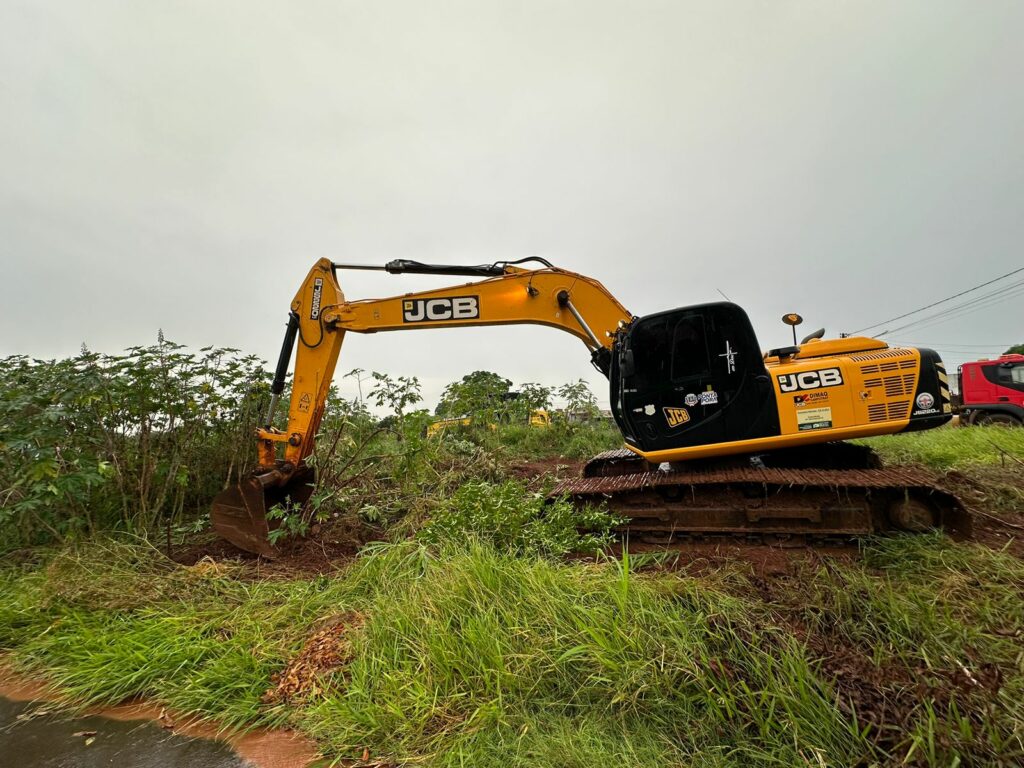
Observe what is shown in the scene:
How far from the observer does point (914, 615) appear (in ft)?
7.63

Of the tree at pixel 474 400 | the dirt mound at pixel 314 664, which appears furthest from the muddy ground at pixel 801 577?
the tree at pixel 474 400

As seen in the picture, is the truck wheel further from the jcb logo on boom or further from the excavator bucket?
the excavator bucket

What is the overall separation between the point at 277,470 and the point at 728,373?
444 cm

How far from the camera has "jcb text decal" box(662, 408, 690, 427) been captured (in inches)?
172

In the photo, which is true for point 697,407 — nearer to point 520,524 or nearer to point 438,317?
point 520,524

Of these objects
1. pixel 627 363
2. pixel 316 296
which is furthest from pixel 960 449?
pixel 316 296

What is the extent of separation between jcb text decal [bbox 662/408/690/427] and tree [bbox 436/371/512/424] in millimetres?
5426

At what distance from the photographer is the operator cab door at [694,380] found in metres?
4.25

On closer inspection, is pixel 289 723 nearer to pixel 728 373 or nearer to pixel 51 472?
pixel 51 472

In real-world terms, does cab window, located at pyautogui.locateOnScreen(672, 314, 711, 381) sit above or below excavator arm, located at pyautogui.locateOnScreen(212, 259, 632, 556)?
below

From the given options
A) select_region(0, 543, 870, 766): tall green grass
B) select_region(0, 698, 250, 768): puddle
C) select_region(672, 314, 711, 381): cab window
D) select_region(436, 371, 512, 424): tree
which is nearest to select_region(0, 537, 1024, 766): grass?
select_region(0, 543, 870, 766): tall green grass

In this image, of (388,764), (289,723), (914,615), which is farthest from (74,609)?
(914,615)

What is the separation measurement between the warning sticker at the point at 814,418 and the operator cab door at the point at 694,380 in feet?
0.81

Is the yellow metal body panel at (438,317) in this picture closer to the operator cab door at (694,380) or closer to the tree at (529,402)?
the operator cab door at (694,380)
